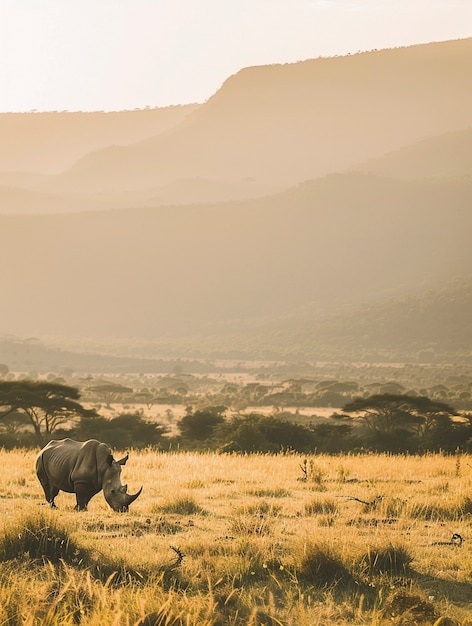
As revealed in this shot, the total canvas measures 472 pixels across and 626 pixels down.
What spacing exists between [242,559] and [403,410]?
106ft

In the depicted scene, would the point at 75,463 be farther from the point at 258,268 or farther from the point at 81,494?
the point at 258,268

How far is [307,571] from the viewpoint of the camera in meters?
10.3

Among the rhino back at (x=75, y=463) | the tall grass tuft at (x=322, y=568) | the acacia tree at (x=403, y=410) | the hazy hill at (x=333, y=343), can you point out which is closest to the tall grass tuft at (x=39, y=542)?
the tall grass tuft at (x=322, y=568)

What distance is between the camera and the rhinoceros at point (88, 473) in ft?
46.9

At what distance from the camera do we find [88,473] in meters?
14.5

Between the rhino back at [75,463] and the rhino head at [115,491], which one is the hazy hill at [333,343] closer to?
the rhino back at [75,463]

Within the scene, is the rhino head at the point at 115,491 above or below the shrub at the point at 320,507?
above

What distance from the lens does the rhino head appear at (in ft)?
46.6

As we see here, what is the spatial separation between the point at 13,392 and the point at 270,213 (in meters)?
163

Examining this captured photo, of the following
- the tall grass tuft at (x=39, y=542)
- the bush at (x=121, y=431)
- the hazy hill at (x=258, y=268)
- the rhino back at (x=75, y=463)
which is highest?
the hazy hill at (x=258, y=268)

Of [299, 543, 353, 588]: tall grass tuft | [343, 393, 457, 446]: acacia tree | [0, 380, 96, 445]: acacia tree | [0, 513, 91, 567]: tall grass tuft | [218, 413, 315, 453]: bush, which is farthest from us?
[343, 393, 457, 446]: acacia tree

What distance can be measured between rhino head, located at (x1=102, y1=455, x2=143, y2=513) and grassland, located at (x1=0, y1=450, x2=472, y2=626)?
183 mm

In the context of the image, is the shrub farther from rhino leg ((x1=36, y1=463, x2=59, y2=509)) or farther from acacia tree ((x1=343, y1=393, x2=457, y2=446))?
acacia tree ((x1=343, y1=393, x2=457, y2=446))

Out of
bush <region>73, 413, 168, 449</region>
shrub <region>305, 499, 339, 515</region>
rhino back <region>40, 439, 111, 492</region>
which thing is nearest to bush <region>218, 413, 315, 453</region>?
bush <region>73, 413, 168, 449</region>
